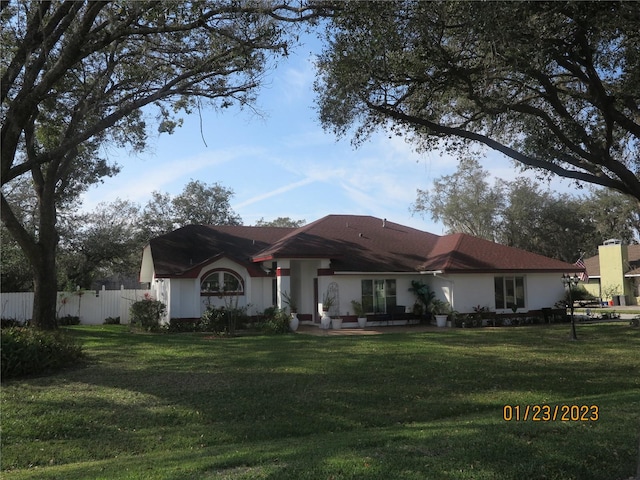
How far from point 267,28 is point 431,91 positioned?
4.25 metres

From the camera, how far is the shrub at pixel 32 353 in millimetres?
11312

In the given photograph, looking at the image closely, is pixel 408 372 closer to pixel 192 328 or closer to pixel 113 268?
pixel 192 328

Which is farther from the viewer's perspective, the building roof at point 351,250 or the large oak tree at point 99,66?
→ the building roof at point 351,250

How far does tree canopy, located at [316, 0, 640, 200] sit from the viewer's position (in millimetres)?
9656

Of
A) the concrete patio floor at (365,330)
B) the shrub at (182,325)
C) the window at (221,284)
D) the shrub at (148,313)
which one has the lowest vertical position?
the concrete patio floor at (365,330)

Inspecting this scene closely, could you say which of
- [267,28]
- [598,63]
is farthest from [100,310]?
[598,63]

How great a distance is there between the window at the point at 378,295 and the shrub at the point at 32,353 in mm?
13877

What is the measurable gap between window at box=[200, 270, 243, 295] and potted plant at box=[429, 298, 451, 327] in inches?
364

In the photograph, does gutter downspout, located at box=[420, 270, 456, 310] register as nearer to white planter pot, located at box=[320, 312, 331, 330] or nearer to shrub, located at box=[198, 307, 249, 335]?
white planter pot, located at box=[320, 312, 331, 330]

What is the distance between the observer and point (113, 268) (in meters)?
39.5

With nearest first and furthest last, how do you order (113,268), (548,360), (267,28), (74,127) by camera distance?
1. (267,28)
2. (548,360)
3. (74,127)
4. (113,268)

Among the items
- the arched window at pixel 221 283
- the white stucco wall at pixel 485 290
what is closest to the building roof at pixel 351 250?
the white stucco wall at pixel 485 290

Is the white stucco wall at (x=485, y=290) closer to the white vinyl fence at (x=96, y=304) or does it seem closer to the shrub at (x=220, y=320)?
the shrub at (x=220, y=320)

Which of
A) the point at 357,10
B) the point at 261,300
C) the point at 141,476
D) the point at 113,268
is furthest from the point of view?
the point at 113,268
